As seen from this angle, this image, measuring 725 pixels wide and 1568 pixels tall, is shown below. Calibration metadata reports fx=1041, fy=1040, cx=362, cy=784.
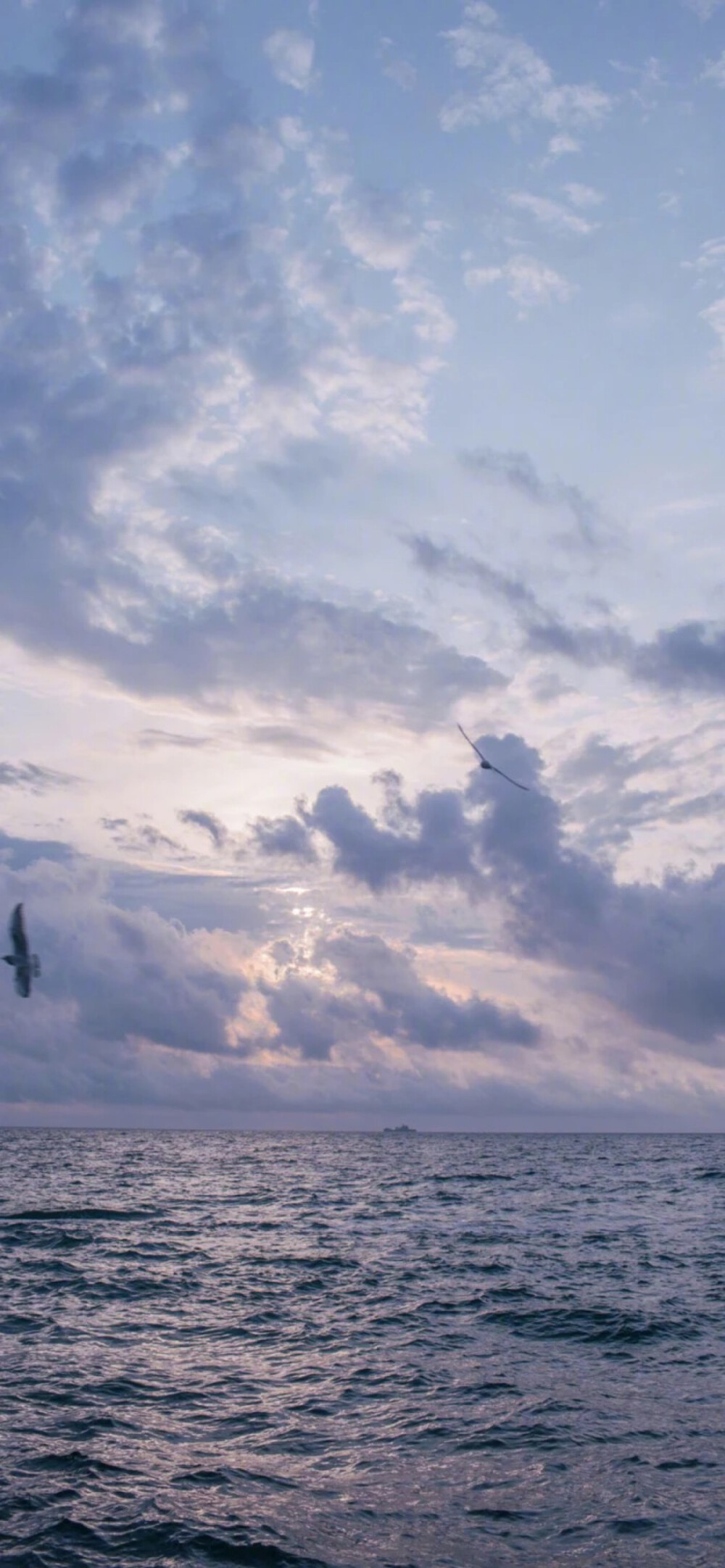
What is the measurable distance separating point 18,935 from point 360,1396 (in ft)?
49.9

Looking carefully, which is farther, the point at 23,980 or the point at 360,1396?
the point at 23,980

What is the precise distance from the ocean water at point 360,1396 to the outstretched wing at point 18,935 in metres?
9.82

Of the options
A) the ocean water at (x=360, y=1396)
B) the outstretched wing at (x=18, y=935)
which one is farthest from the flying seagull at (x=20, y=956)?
the ocean water at (x=360, y=1396)

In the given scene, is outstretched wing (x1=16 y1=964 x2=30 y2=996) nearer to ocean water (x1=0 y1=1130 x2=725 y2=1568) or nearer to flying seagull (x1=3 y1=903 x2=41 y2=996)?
flying seagull (x1=3 y1=903 x2=41 y2=996)

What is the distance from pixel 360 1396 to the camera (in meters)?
21.8

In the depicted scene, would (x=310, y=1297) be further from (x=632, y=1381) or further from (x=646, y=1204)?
(x=646, y=1204)

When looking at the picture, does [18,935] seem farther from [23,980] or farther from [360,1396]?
[360,1396]

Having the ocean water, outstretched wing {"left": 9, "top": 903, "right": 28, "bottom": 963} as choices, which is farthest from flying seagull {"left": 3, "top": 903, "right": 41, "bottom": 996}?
the ocean water

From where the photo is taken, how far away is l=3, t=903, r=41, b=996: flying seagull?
2927 cm

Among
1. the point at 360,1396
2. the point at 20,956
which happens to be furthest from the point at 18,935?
the point at 360,1396

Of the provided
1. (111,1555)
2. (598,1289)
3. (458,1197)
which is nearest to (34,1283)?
(598,1289)

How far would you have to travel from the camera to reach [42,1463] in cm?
1748

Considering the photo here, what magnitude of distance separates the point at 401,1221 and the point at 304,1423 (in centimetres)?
3475

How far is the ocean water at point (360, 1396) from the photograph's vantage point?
1502cm
